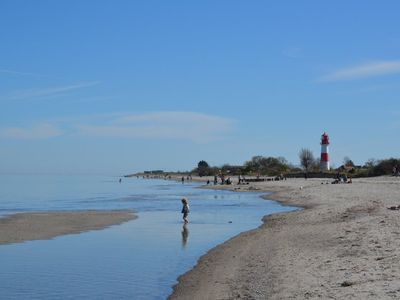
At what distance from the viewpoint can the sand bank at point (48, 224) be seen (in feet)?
84.2

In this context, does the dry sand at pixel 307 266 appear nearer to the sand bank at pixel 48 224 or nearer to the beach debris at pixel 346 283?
the beach debris at pixel 346 283

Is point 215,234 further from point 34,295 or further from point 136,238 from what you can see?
point 34,295

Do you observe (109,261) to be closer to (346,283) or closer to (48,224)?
(346,283)

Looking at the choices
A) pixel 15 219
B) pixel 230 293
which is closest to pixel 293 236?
pixel 230 293

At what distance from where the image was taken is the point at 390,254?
1345 cm

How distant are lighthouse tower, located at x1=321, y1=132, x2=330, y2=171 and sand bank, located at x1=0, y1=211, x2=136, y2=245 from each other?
7201cm

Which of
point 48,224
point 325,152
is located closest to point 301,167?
point 325,152

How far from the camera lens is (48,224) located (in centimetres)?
3130

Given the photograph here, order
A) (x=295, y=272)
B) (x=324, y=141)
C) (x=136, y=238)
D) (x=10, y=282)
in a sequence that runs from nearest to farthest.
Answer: (x=295, y=272), (x=10, y=282), (x=136, y=238), (x=324, y=141)

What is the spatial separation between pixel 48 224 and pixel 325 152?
268 feet

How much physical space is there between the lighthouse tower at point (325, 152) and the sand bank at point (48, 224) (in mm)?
72006

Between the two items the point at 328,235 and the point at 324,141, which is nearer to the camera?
the point at 328,235

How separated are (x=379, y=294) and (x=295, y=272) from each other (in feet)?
12.3

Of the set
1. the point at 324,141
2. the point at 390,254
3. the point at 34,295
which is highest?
the point at 324,141
